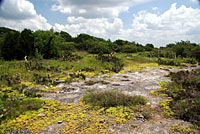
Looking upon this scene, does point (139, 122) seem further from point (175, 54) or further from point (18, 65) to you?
point (175, 54)

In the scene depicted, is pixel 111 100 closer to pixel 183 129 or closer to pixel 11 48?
pixel 183 129

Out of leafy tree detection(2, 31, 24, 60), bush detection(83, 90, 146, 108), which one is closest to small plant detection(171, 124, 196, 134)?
bush detection(83, 90, 146, 108)

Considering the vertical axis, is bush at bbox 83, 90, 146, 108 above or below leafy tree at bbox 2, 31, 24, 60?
below

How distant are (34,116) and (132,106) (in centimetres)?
289

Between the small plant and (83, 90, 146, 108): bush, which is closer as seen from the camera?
the small plant

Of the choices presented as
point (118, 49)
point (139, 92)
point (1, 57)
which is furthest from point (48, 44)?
point (118, 49)

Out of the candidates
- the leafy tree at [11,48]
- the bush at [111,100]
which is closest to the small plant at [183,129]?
the bush at [111,100]

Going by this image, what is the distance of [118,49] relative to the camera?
106 ft

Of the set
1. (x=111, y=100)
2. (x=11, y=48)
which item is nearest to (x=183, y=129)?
(x=111, y=100)

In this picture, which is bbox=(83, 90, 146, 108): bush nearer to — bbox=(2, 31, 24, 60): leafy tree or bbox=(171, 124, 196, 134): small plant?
bbox=(171, 124, 196, 134): small plant

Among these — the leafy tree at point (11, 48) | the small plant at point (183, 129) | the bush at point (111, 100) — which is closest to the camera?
the small plant at point (183, 129)

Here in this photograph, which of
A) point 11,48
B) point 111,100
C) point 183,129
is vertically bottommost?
point 183,129

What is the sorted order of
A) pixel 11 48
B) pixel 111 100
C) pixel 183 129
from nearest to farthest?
pixel 183 129
pixel 111 100
pixel 11 48

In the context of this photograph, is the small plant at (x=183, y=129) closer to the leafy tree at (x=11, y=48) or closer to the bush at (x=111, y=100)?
the bush at (x=111, y=100)
